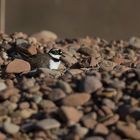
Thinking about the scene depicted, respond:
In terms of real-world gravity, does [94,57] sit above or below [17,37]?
below

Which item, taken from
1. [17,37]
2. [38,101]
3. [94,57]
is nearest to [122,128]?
[38,101]

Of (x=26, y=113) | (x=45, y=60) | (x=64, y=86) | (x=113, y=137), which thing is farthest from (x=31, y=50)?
(x=113, y=137)

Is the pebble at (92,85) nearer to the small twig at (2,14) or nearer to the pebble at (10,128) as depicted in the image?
the pebble at (10,128)

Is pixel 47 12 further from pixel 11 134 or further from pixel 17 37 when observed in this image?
pixel 11 134

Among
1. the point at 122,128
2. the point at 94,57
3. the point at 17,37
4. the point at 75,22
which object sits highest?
the point at 75,22

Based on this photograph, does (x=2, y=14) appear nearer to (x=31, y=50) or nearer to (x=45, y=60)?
(x=31, y=50)

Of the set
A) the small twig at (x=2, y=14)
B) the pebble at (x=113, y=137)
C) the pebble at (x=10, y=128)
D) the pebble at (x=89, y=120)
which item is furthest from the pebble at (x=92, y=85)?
the small twig at (x=2, y=14)

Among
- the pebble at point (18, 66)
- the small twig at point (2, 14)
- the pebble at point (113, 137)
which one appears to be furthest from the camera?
the small twig at point (2, 14)

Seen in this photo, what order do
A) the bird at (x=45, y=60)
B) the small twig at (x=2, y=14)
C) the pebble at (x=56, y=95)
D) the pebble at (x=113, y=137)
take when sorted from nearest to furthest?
the pebble at (x=113, y=137), the pebble at (x=56, y=95), the bird at (x=45, y=60), the small twig at (x=2, y=14)
